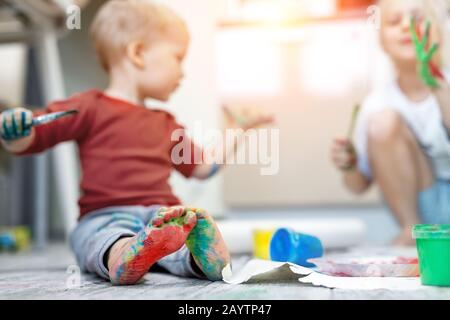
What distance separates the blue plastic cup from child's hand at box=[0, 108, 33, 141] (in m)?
0.36

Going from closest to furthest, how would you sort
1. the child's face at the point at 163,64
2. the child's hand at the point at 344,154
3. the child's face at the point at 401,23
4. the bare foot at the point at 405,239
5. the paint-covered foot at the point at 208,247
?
the paint-covered foot at the point at 208,247 < the child's face at the point at 163,64 < the child's face at the point at 401,23 < the bare foot at the point at 405,239 < the child's hand at the point at 344,154

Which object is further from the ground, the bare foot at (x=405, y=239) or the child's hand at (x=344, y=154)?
the child's hand at (x=344, y=154)

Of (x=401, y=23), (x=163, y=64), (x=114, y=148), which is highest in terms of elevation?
(x=401, y=23)

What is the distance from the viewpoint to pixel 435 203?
4.06 feet

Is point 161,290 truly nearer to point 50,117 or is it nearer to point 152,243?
point 152,243

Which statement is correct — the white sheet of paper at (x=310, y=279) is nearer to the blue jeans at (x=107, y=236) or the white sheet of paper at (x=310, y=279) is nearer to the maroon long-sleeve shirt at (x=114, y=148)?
the blue jeans at (x=107, y=236)

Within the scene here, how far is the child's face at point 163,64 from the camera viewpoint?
0.87 meters

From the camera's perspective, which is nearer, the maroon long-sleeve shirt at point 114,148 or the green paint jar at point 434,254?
the green paint jar at point 434,254

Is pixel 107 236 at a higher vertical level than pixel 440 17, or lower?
lower

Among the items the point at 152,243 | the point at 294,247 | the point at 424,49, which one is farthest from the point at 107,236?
the point at 424,49

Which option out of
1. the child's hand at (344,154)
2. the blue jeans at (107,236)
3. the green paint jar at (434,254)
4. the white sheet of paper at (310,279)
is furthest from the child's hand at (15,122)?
the child's hand at (344,154)

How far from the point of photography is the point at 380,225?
60.7 inches

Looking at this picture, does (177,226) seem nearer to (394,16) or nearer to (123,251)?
(123,251)

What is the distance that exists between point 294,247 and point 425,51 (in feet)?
1.76
